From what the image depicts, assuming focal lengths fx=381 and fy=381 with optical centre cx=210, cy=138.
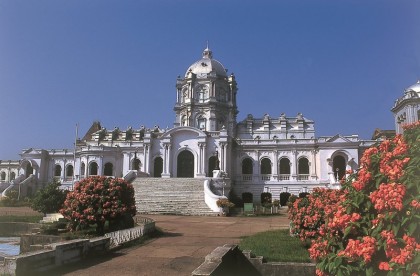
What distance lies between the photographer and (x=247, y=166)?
46.3 metres

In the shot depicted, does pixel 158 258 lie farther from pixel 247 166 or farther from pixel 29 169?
pixel 29 169

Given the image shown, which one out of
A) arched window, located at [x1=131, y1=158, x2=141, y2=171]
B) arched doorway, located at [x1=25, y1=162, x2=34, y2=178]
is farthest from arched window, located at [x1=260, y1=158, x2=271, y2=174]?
arched doorway, located at [x1=25, y1=162, x2=34, y2=178]

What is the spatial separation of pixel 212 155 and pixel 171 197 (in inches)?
463

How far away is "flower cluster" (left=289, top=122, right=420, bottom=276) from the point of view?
3686 millimetres

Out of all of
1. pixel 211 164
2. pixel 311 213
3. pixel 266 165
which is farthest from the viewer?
pixel 266 165

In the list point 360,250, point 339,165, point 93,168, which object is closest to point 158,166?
point 93,168

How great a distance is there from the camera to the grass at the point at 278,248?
10.1 meters

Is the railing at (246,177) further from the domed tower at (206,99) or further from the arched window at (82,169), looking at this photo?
the arched window at (82,169)

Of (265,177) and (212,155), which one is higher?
(212,155)

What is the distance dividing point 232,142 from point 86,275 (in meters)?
37.1

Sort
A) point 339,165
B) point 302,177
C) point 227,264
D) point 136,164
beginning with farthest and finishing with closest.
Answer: point 136,164 → point 302,177 → point 339,165 → point 227,264

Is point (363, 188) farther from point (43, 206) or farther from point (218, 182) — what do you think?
point (218, 182)

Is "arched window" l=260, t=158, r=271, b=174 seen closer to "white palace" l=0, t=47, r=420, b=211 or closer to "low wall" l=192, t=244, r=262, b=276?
"white palace" l=0, t=47, r=420, b=211

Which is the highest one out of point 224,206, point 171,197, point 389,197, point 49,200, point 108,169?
point 108,169
